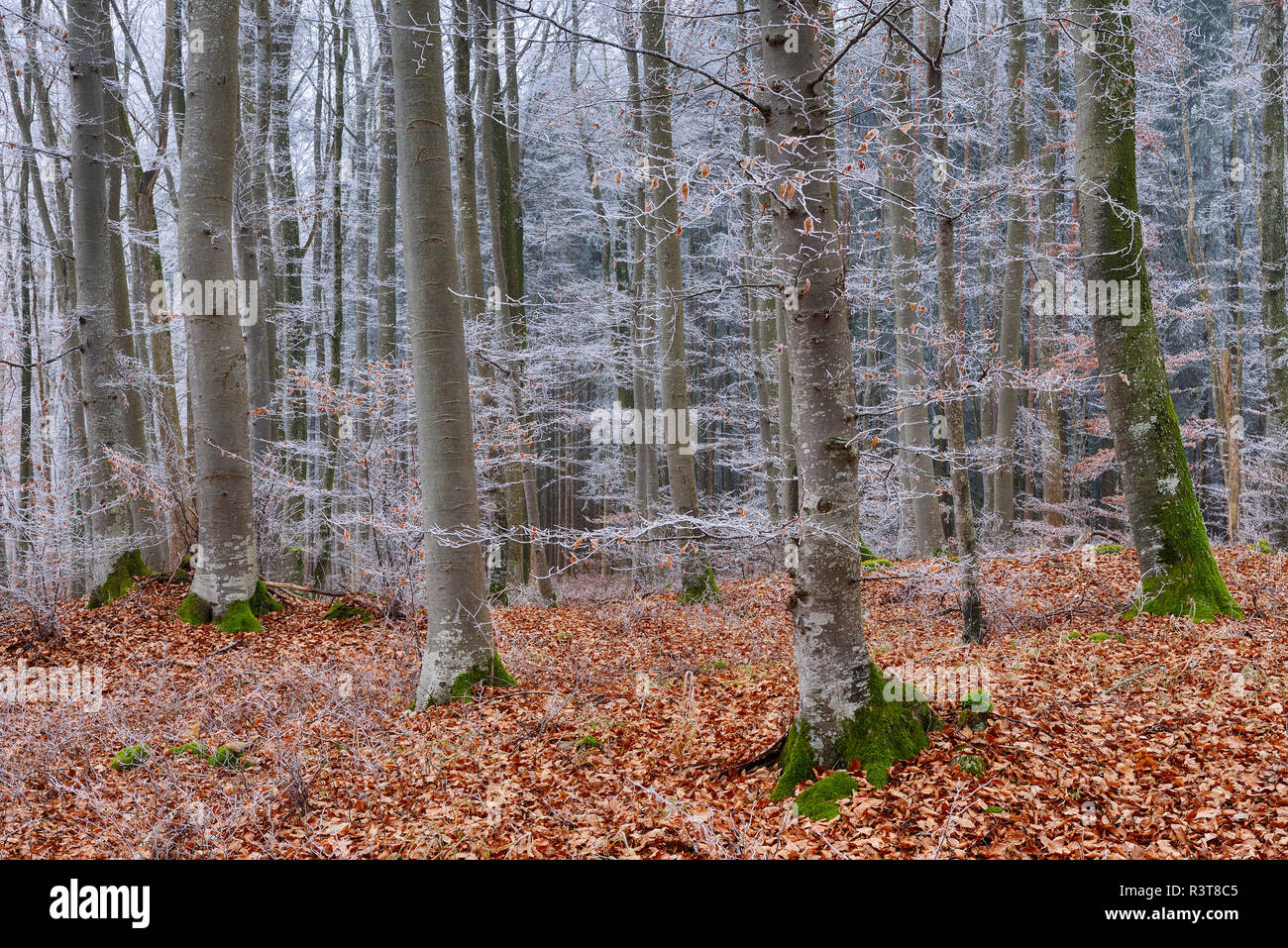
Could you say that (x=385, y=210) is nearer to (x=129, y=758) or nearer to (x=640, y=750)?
(x=129, y=758)

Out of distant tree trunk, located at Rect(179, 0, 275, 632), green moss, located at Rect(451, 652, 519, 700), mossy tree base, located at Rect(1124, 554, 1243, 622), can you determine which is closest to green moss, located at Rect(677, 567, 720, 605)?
green moss, located at Rect(451, 652, 519, 700)

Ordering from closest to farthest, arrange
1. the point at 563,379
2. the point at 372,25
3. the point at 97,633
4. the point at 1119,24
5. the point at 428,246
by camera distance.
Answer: the point at 428,246
the point at 1119,24
the point at 97,633
the point at 372,25
the point at 563,379

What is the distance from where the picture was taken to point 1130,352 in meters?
7.06

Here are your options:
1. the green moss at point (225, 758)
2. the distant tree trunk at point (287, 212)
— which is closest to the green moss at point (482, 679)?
the green moss at point (225, 758)

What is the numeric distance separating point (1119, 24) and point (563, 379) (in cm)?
1050

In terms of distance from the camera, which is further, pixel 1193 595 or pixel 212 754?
pixel 1193 595

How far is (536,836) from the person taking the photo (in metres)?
4.05

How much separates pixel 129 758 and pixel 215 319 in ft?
16.5

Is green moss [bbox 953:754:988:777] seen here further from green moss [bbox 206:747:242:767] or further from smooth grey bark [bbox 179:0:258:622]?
smooth grey bark [bbox 179:0:258:622]

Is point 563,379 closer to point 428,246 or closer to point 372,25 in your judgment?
point 372,25

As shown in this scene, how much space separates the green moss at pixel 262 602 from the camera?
29.8ft

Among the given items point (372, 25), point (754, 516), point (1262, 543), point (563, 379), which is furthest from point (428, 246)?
point (1262, 543)

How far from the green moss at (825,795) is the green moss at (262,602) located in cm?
715

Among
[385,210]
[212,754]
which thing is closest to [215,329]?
[212,754]
